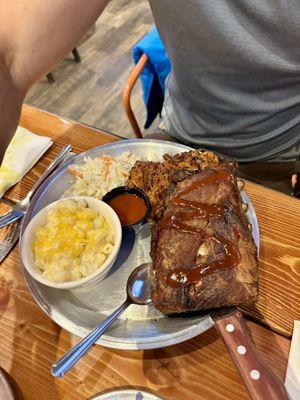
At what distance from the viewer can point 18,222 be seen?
1555mm

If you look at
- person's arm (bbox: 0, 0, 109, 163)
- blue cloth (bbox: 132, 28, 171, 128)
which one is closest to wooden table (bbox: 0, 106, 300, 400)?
person's arm (bbox: 0, 0, 109, 163)

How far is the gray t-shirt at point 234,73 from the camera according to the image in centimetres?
143

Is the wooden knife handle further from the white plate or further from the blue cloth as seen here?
the blue cloth

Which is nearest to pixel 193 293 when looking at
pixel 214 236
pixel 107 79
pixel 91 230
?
pixel 214 236

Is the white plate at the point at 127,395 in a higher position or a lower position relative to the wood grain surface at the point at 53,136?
lower

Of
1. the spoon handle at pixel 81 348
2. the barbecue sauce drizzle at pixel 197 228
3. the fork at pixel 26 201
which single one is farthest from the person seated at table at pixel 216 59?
the spoon handle at pixel 81 348

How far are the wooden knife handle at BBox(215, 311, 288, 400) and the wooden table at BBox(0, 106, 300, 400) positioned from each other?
20cm

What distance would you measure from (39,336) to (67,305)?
0.13 m

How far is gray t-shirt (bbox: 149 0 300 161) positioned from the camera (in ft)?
4.68

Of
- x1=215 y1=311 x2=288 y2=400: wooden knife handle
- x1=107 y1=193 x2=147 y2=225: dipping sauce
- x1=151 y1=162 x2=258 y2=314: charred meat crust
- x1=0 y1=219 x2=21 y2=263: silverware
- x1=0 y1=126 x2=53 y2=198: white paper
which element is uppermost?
x1=0 y1=126 x2=53 y2=198: white paper

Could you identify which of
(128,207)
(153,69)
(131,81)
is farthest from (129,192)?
(153,69)

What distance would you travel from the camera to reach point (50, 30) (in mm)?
1442

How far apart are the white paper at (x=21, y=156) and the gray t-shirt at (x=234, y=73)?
2.37 ft

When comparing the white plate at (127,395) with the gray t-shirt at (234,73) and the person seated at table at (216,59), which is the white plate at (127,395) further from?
the gray t-shirt at (234,73)
